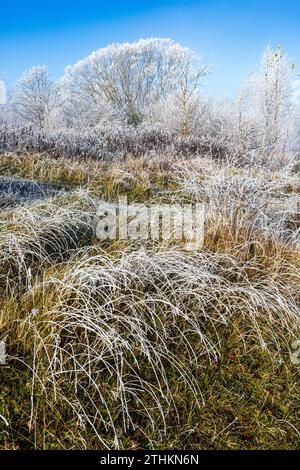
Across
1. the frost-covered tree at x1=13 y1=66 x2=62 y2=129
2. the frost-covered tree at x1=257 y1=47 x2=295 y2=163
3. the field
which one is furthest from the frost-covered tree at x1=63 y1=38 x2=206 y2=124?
the field

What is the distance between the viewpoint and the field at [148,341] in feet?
5.04

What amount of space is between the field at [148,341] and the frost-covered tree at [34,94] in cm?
2528

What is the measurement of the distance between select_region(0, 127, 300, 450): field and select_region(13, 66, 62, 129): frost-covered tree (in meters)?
25.3

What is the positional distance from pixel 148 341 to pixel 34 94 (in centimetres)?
2755

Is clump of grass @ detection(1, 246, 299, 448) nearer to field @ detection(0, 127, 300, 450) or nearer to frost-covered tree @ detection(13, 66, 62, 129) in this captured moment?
field @ detection(0, 127, 300, 450)

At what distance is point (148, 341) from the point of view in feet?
5.86

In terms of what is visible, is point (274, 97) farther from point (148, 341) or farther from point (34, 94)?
point (34, 94)

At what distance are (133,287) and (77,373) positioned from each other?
68 centimetres

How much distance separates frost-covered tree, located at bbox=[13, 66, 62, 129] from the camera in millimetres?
25531

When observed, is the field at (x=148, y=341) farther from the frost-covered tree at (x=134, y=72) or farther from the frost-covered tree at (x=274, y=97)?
the frost-covered tree at (x=134, y=72)

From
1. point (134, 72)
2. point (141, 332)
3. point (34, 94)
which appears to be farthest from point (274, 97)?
point (34, 94)

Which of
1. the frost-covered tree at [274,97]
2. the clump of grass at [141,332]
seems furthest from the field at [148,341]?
the frost-covered tree at [274,97]

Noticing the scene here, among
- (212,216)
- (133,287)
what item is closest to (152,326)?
(133,287)

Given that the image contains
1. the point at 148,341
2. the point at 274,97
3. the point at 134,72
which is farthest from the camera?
the point at 134,72
